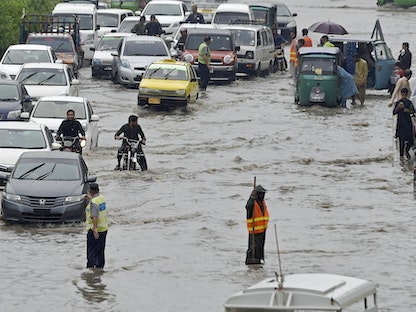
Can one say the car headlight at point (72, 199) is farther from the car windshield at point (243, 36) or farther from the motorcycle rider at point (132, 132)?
the car windshield at point (243, 36)

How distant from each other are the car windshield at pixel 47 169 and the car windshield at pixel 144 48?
18.4 m

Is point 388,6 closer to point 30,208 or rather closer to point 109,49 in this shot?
point 109,49

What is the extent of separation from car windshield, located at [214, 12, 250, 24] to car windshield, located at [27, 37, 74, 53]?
803cm

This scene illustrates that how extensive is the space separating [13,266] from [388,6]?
5828 centimetres

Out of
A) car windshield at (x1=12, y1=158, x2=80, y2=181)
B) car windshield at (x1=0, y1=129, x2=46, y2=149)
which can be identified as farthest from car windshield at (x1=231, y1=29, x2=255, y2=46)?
car windshield at (x1=12, y1=158, x2=80, y2=181)

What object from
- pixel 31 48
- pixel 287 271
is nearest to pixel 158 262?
pixel 287 271

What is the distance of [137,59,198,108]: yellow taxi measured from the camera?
39500 millimetres

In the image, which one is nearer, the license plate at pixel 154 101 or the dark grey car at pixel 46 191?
the dark grey car at pixel 46 191

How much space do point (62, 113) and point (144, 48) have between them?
39.3 feet

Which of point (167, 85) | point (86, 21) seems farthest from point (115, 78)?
point (86, 21)

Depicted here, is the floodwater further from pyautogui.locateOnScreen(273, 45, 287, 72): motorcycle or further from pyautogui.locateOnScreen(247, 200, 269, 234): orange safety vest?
pyautogui.locateOnScreen(273, 45, 287, 72): motorcycle

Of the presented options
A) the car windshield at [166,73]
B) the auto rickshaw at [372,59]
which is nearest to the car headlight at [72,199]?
the car windshield at [166,73]

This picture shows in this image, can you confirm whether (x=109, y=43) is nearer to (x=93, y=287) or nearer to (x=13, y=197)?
(x=13, y=197)

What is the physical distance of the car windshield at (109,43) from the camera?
151 ft
